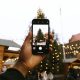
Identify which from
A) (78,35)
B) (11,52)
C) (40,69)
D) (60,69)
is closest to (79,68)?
(60,69)

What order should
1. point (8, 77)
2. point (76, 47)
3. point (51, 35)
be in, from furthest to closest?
point (76, 47) < point (51, 35) < point (8, 77)

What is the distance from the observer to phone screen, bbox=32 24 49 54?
1.88 metres

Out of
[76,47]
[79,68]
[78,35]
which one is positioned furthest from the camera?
[78,35]

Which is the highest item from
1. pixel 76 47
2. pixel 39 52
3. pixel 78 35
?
pixel 78 35

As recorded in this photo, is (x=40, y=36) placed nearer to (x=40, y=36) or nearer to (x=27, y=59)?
(x=40, y=36)

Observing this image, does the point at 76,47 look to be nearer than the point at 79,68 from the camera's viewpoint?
No

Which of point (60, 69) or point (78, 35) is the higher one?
point (78, 35)

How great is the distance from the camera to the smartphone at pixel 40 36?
1.87m

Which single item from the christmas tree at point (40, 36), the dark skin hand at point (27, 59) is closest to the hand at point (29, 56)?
the dark skin hand at point (27, 59)

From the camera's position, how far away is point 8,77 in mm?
1673

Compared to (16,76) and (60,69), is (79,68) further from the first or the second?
(16,76)

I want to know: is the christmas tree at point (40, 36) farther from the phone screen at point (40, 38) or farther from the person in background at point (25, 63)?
the person in background at point (25, 63)

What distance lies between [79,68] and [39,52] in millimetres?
39073

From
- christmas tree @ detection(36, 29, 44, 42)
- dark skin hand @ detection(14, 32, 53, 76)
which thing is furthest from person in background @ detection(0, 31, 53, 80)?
christmas tree @ detection(36, 29, 44, 42)
